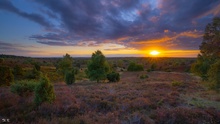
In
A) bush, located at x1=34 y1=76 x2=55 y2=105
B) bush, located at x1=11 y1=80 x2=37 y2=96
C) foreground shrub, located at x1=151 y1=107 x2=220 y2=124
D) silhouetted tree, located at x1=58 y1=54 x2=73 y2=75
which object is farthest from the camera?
silhouetted tree, located at x1=58 y1=54 x2=73 y2=75

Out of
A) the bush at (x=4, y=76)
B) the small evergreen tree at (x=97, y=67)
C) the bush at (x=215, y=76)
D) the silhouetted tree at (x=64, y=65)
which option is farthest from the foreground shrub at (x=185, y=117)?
the silhouetted tree at (x=64, y=65)

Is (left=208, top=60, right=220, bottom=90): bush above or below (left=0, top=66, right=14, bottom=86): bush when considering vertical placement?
above

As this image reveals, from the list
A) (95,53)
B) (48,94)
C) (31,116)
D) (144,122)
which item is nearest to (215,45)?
(144,122)

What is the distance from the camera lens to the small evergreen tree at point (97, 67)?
3338 cm

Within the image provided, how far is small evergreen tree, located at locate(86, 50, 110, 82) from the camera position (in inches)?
1314

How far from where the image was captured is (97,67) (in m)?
34.3

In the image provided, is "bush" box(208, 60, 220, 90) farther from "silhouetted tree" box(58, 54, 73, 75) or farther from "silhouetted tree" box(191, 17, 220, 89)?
"silhouetted tree" box(58, 54, 73, 75)

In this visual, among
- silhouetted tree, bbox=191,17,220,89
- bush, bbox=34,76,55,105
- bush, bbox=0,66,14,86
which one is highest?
silhouetted tree, bbox=191,17,220,89

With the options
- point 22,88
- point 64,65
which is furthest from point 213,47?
point 64,65

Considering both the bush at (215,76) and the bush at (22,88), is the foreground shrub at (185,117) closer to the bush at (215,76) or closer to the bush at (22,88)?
the bush at (215,76)

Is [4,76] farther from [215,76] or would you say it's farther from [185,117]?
[215,76]

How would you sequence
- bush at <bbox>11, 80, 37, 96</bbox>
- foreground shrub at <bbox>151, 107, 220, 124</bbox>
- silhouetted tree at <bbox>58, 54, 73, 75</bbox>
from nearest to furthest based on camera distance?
foreground shrub at <bbox>151, 107, 220, 124</bbox>
bush at <bbox>11, 80, 37, 96</bbox>
silhouetted tree at <bbox>58, 54, 73, 75</bbox>

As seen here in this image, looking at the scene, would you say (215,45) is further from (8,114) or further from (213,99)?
(8,114)

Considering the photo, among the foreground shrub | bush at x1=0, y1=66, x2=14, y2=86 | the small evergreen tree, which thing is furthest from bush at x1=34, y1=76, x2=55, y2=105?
bush at x1=0, y1=66, x2=14, y2=86
